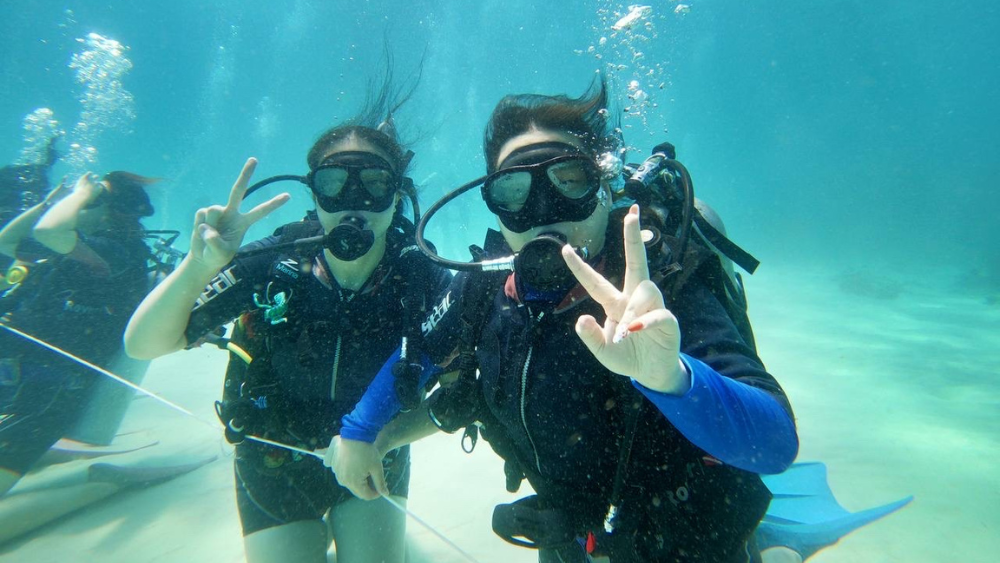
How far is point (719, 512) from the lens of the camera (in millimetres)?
1797

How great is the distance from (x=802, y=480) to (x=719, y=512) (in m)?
3.44

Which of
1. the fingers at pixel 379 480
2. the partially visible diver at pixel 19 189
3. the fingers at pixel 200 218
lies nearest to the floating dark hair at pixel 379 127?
the fingers at pixel 200 218

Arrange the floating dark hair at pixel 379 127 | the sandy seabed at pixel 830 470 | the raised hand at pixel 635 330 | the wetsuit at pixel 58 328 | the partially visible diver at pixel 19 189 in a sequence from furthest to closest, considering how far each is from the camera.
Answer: the partially visible diver at pixel 19 189 → the wetsuit at pixel 58 328 → the sandy seabed at pixel 830 470 → the floating dark hair at pixel 379 127 → the raised hand at pixel 635 330

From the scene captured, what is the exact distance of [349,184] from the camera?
2.98 metres

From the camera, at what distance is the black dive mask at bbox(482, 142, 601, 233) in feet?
6.59

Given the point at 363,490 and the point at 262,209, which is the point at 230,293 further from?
the point at 363,490

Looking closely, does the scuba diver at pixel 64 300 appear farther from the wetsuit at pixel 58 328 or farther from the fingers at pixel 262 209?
→ the fingers at pixel 262 209

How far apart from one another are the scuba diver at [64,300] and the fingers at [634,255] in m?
5.69

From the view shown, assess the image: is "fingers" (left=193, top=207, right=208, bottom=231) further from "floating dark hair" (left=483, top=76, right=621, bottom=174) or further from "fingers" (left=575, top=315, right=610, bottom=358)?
"fingers" (left=575, top=315, right=610, bottom=358)

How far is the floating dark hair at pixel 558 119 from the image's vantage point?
92.6 inches

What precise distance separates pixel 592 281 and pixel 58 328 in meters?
6.72

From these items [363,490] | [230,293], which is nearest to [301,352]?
[230,293]

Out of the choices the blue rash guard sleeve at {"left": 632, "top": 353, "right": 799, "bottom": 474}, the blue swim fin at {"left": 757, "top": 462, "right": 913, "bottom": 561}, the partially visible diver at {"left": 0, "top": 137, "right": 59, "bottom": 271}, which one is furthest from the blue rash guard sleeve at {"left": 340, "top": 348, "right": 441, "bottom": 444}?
the partially visible diver at {"left": 0, "top": 137, "right": 59, "bottom": 271}

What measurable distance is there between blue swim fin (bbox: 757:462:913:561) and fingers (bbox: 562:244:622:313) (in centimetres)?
316
